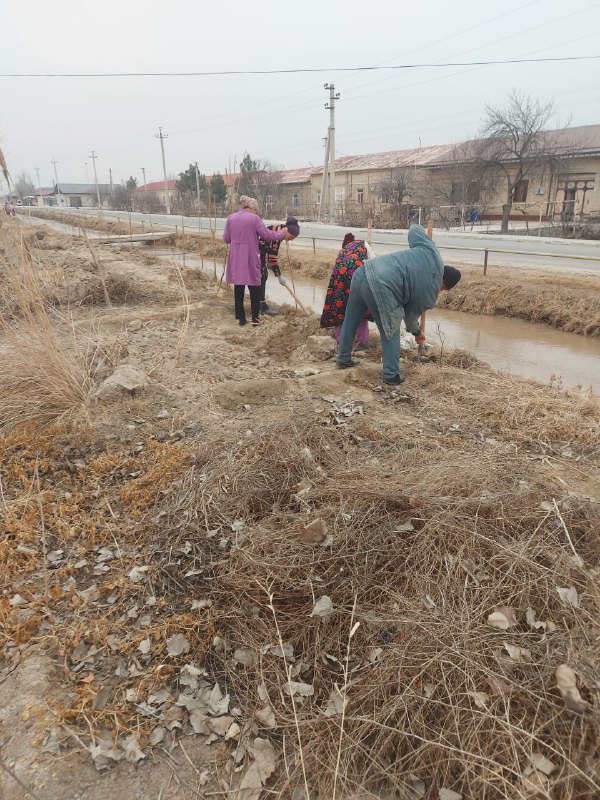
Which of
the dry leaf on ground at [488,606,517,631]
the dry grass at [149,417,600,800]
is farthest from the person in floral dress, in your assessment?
the dry leaf on ground at [488,606,517,631]

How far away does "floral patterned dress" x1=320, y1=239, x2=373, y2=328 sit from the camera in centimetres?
482

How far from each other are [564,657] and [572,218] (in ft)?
76.7

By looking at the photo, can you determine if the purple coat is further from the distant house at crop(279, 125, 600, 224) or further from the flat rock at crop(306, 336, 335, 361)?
the distant house at crop(279, 125, 600, 224)

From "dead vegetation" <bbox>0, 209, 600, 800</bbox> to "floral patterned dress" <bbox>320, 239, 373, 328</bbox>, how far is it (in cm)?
174

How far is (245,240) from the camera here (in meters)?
6.07

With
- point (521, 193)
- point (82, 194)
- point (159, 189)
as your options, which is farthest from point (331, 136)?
point (82, 194)

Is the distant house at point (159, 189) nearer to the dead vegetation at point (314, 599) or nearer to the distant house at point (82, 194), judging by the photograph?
the distant house at point (82, 194)

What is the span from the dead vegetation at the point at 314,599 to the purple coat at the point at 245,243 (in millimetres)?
2991

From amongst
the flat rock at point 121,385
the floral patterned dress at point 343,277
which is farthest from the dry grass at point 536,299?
the flat rock at point 121,385

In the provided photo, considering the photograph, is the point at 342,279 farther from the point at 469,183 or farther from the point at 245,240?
the point at 469,183

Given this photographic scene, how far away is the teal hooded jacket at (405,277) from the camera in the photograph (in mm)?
4086

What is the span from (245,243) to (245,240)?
33mm

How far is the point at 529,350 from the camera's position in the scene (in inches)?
265

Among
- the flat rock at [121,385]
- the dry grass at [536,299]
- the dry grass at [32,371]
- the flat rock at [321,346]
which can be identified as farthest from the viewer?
the dry grass at [536,299]
